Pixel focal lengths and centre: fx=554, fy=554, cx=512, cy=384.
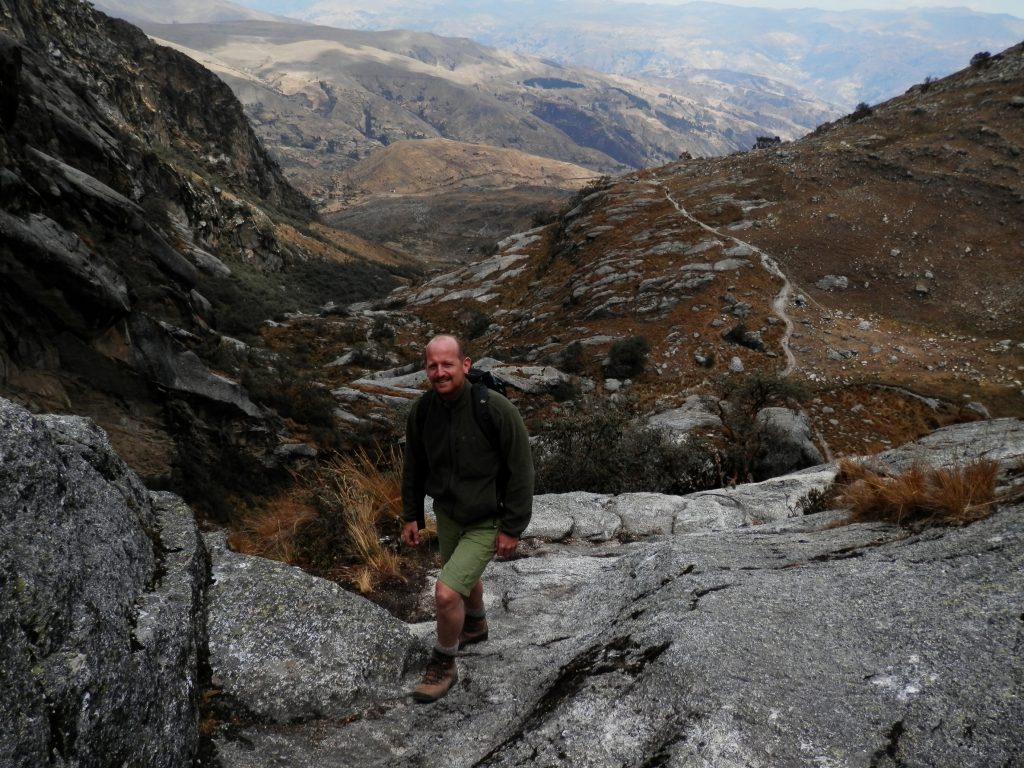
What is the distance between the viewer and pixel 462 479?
4145 millimetres

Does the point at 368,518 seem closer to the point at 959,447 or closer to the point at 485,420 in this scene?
the point at 485,420

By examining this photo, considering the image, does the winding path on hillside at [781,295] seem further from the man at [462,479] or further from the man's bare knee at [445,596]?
the man's bare knee at [445,596]

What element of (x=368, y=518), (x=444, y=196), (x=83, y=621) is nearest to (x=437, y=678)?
(x=83, y=621)

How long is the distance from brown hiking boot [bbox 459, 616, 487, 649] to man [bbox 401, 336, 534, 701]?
0.52 meters

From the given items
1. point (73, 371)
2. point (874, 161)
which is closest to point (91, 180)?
point (73, 371)

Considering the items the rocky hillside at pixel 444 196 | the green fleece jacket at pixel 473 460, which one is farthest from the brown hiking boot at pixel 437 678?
the rocky hillside at pixel 444 196

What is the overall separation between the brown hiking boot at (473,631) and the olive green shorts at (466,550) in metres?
0.65

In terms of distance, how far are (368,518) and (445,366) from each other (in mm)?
Answer: 3618

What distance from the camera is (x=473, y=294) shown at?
1608 inches

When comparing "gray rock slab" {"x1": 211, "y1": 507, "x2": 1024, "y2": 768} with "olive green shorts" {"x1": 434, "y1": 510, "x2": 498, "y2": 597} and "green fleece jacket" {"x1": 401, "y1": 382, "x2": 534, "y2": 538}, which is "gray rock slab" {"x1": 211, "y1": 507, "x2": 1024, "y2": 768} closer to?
"olive green shorts" {"x1": 434, "y1": 510, "x2": 498, "y2": 597}

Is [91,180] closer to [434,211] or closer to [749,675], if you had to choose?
[749,675]

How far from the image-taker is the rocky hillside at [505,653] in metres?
2.57

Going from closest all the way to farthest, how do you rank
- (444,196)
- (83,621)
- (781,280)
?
(83,621) → (781,280) → (444,196)

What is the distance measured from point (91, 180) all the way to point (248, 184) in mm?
61523
